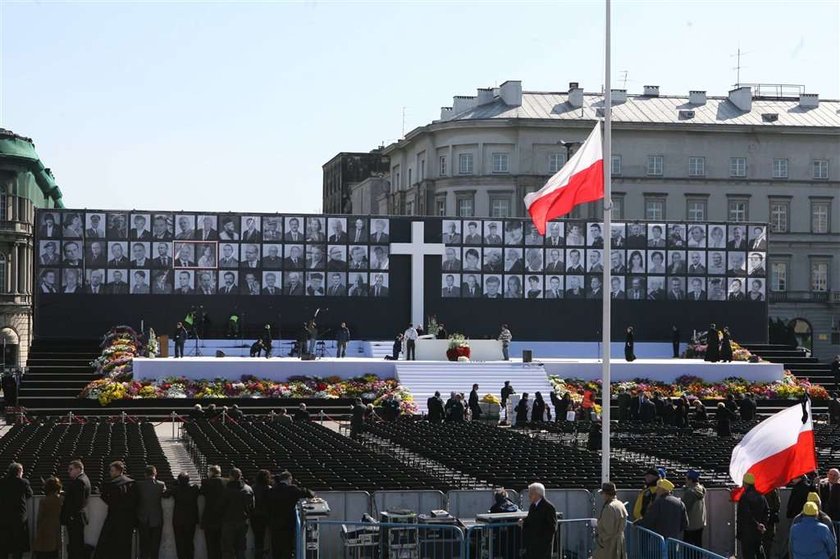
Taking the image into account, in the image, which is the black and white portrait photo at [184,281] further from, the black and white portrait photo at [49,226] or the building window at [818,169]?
the building window at [818,169]

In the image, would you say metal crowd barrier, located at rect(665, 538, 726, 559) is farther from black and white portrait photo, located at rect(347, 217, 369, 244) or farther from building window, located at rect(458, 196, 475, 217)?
building window, located at rect(458, 196, 475, 217)

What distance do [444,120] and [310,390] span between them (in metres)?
46.7

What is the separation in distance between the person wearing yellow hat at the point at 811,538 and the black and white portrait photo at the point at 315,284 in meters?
43.9

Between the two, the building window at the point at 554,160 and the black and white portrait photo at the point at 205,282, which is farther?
the building window at the point at 554,160

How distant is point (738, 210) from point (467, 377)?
139ft

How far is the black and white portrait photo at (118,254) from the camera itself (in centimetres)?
5672

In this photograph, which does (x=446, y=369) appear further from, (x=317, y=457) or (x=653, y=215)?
(x=653, y=215)

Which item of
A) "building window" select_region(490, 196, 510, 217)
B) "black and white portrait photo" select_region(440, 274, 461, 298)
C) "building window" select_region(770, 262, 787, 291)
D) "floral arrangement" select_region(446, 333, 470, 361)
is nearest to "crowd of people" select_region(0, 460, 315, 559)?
"floral arrangement" select_region(446, 333, 470, 361)

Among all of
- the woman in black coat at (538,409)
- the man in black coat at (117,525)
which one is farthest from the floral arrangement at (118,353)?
the man in black coat at (117,525)

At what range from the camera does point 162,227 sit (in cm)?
5706

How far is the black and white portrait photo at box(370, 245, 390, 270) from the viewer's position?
193 feet

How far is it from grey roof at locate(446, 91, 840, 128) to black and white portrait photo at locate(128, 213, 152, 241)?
35.1 m

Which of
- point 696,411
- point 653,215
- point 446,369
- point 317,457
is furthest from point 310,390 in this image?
point 653,215

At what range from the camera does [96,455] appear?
25.8 m
